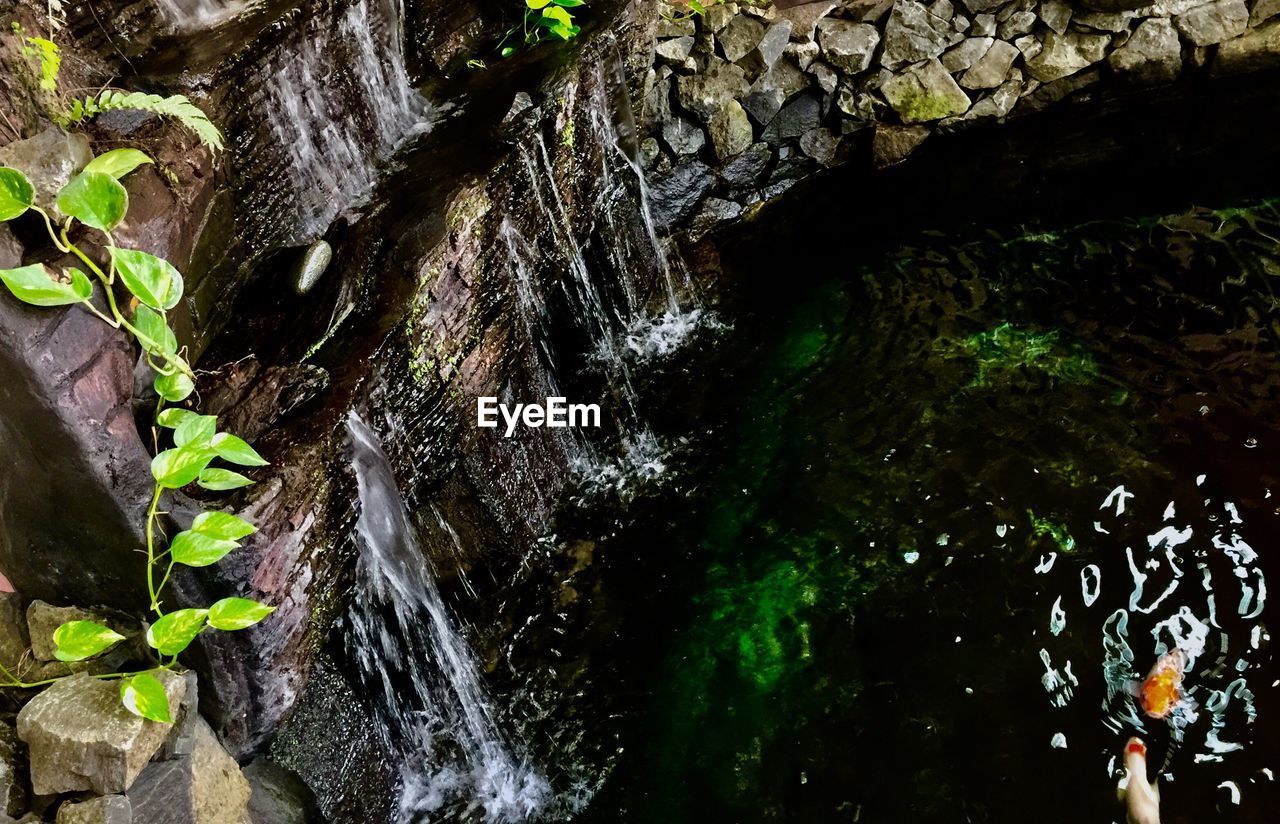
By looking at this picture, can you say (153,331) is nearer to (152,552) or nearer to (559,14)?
(152,552)

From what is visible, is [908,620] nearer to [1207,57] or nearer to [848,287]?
[848,287]

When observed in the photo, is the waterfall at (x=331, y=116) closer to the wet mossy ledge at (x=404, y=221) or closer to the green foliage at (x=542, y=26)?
the wet mossy ledge at (x=404, y=221)

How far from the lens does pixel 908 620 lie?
3.71 m

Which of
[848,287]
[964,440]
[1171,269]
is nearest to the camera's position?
[964,440]

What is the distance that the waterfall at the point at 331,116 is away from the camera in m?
4.00

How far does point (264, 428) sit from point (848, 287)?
427 cm

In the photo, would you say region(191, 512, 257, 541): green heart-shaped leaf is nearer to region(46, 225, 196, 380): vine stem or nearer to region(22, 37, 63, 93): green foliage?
region(46, 225, 196, 380): vine stem

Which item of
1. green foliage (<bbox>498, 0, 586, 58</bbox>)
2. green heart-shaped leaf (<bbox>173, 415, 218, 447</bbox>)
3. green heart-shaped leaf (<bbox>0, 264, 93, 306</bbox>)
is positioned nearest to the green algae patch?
green foliage (<bbox>498, 0, 586, 58</bbox>)

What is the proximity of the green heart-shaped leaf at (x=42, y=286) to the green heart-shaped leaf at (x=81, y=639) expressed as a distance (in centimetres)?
89

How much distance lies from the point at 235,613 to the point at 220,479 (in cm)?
40

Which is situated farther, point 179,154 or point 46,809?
point 179,154

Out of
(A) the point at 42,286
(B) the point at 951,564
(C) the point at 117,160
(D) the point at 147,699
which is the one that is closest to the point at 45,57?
(C) the point at 117,160

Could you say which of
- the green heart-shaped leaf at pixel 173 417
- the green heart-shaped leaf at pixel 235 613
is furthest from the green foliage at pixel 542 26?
the green heart-shaped leaf at pixel 235 613

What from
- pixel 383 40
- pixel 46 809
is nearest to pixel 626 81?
pixel 383 40
